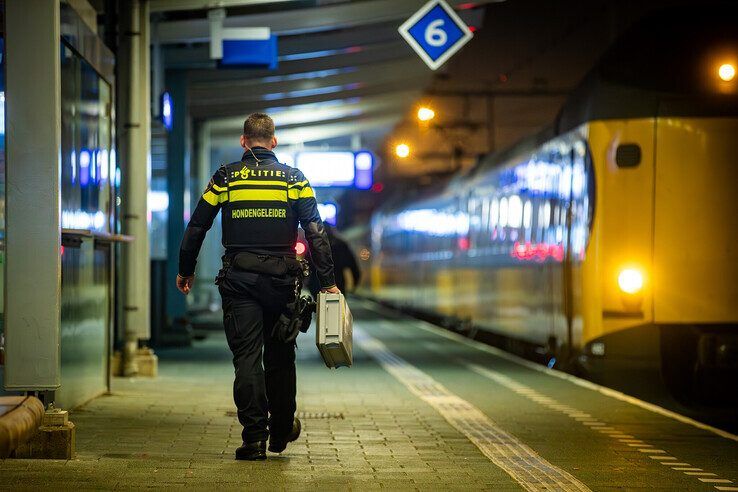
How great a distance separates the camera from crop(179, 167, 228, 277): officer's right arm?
7832 millimetres

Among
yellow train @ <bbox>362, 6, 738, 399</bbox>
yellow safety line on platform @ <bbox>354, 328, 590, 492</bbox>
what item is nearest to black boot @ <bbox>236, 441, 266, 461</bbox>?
yellow safety line on platform @ <bbox>354, 328, 590, 492</bbox>

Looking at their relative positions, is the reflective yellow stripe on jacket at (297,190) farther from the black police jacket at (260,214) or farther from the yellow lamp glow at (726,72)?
the yellow lamp glow at (726,72)

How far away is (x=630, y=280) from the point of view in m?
12.6

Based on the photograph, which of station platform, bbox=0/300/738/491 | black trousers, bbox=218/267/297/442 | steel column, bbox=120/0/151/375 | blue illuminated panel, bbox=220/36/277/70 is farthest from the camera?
blue illuminated panel, bbox=220/36/277/70

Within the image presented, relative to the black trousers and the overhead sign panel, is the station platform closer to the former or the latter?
the black trousers

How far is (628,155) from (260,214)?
558cm

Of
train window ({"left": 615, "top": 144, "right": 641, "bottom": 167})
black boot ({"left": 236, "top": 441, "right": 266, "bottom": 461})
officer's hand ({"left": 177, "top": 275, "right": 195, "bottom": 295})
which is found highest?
train window ({"left": 615, "top": 144, "right": 641, "bottom": 167})

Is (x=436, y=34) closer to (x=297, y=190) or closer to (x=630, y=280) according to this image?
(x=630, y=280)

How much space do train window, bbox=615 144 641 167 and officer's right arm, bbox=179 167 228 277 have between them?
220 inches

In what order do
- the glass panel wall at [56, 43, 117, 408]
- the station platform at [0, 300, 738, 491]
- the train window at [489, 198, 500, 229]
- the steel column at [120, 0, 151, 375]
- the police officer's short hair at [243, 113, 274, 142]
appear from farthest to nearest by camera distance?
the train window at [489, 198, 500, 229] → the steel column at [120, 0, 151, 375] → the glass panel wall at [56, 43, 117, 408] → the police officer's short hair at [243, 113, 274, 142] → the station platform at [0, 300, 738, 491]

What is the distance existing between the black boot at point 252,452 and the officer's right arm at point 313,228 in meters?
0.95

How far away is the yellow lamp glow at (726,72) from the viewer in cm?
1262

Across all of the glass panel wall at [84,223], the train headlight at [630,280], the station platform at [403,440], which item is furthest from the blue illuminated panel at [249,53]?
the train headlight at [630,280]

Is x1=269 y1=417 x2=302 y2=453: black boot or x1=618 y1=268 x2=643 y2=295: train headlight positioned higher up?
x1=618 y1=268 x2=643 y2=295: train headlight
